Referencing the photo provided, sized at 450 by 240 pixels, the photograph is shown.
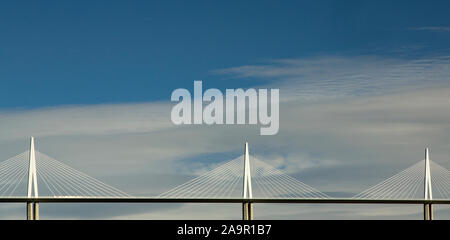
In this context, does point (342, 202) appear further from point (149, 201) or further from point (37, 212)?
point (37, 212)

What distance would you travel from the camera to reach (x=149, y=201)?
3288 centimetres
